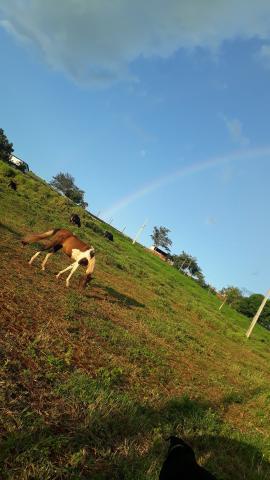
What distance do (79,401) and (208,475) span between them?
2.66 m

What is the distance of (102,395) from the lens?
273 inches

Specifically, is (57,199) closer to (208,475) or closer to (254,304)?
(208,475)

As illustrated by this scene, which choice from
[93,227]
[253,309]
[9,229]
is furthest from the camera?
[253,309]

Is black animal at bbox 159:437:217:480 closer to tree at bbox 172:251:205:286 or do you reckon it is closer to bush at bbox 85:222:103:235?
bush at bbox 85:222:103:235

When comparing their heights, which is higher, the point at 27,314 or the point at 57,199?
the point at 57,199

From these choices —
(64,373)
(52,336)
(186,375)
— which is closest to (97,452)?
(64,373)

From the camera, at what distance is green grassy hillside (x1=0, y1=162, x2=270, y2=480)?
5234 mm

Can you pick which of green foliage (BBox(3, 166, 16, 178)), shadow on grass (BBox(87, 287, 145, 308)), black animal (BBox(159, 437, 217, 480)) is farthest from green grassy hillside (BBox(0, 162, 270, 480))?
green foliage (BBox(3, 166, 16, 178))

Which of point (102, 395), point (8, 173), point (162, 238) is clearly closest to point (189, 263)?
point (162, 238)

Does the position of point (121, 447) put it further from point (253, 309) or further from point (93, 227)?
point (253, 309)

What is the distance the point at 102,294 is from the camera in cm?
1702

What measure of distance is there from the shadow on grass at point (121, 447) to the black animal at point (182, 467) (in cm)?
98

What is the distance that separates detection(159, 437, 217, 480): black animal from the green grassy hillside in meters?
0.99

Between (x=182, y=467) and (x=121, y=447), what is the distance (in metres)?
1.60
